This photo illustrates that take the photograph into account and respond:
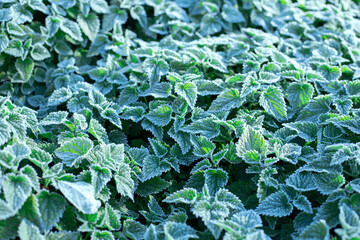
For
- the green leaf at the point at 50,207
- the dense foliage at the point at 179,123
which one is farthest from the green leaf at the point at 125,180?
the green leaf at the point at 50,207

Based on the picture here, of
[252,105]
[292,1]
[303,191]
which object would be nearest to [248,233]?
[303,191]

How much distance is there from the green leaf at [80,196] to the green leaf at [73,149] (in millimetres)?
230

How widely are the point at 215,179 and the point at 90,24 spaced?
2101 millimetres

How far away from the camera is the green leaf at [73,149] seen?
2145 millimetres

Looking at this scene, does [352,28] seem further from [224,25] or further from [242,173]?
[242,173]

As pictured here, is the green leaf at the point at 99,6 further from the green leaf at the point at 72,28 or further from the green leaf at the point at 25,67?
the green leaf at the point at 25,67

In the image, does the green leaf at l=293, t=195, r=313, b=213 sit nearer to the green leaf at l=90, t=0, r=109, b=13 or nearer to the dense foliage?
the dense foliage

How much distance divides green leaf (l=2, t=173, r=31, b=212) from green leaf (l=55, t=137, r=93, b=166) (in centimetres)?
34

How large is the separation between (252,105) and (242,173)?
66 centimetres

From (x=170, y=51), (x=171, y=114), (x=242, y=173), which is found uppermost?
(x=170, y=51)

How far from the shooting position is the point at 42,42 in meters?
3.26

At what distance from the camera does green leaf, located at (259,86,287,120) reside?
8.44ft

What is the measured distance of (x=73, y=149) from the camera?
217cm

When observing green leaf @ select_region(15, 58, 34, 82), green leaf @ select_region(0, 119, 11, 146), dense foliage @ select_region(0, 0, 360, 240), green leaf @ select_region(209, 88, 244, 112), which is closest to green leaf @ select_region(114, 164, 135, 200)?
dense foliage @ select_region(0, 0, 360, 240)
